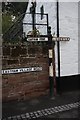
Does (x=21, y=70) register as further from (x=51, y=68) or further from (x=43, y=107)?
(x=43, y=107)

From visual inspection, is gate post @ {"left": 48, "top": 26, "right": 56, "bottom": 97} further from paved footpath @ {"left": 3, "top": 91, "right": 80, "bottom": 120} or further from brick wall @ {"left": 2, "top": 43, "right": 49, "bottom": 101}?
paved footpath @ {"left": 3, "top": 91, "right": 80, "bottom": 120}

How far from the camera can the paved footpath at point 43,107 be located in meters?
5.93

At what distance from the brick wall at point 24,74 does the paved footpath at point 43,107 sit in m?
0.36

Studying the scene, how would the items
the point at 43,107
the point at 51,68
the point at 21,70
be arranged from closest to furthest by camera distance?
the point at 43,107
the point at 21,70
the point at 51,68

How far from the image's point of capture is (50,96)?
7973 mm

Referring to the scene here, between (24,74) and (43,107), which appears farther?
(24,74)

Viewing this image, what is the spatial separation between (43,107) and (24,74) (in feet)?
5.12

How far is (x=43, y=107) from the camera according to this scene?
21.9 ft

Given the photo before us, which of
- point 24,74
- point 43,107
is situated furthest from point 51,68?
point 43,107

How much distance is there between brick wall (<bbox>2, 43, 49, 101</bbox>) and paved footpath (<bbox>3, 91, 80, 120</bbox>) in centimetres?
36

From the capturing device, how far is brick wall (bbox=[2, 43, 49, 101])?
24.7 feet

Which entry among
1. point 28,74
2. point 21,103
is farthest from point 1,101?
point 28,74

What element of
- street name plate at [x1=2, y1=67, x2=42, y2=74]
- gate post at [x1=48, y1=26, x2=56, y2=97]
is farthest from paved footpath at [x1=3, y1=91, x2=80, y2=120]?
street name plate at [x1=2, y1=67, x2=42, y2=74]

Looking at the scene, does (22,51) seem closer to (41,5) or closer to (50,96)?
(50,96)
